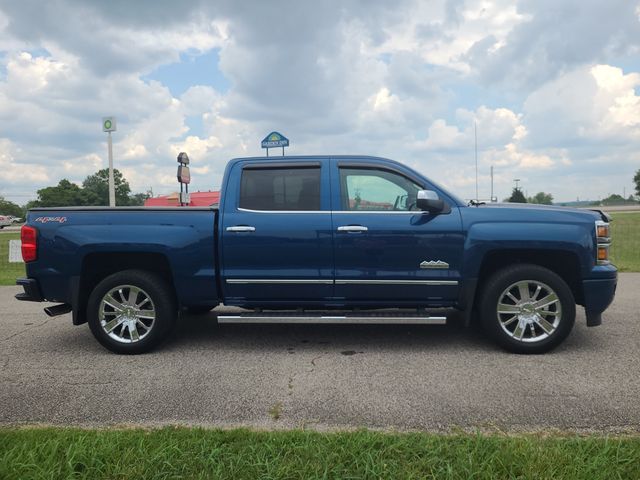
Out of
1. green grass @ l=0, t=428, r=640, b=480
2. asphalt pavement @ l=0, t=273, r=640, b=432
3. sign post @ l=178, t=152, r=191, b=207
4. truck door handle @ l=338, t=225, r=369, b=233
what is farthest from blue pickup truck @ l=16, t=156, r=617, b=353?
sign post @ l=178, t=152, r=191, b=207

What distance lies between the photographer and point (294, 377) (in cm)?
420

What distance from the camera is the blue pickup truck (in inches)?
186

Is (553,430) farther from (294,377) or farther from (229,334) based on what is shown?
(229,334)

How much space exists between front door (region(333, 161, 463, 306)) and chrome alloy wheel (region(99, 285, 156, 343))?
1925mm

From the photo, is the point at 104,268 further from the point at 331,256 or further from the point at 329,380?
the point at 329,380

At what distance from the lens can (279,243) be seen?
482cm

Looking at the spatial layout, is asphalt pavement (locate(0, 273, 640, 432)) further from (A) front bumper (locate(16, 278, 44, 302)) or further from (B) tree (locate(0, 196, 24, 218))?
(B) tree (locate(0, 196, 24, 218))

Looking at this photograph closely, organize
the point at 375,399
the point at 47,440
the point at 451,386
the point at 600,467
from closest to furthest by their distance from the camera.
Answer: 1. the point at 600,467
2. the point at 47,440
3. the point at 375,399
4. the point at 451,386

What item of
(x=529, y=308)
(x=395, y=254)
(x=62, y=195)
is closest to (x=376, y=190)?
(x=395, y=254)

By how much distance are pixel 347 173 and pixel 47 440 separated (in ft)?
11.1

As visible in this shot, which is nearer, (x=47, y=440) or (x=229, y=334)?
(x=47, y=440)

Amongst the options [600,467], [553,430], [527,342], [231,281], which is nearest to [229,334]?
[231,281]

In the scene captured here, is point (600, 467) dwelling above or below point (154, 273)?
below

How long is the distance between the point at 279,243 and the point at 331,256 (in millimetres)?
521
